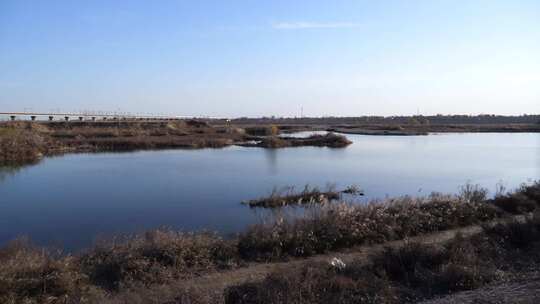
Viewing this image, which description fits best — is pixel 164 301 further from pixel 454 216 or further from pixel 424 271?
pixel 454 216

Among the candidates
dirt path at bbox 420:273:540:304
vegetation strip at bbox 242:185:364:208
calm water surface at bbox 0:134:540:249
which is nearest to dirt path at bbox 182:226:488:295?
dirt path at bbox 420:273:540:304

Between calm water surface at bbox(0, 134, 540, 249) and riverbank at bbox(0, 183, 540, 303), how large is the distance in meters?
3.05

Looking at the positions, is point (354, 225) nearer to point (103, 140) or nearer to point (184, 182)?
point (184, 182)

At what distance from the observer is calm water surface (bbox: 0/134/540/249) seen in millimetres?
14242

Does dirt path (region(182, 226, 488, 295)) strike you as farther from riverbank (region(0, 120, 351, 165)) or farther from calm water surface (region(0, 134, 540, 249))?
riverbank (region(0, 120, 351, 165))

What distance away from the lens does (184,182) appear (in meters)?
22.6

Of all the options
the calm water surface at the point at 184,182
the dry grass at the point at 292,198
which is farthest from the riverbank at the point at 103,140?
the dry grass at the point at 292,198

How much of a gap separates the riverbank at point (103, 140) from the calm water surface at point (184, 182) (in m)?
2.77

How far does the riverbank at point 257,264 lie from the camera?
6863mm

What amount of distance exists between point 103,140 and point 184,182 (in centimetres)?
2579

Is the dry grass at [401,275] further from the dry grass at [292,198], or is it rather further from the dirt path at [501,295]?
the dry grass at [292,198]

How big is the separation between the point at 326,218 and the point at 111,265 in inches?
197

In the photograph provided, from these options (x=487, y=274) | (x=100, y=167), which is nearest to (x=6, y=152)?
(x=100, y=167)

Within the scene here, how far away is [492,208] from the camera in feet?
45.8
